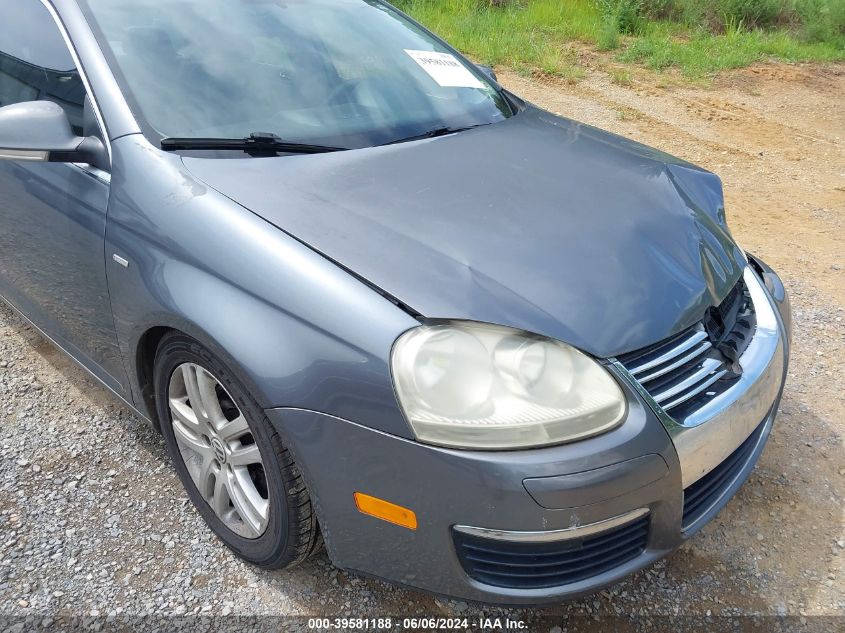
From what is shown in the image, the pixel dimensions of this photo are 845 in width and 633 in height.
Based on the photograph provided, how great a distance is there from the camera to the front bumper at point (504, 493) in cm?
146

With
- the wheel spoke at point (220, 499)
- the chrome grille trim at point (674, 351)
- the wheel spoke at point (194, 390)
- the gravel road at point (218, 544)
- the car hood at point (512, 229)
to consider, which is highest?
the car hood at point (512, 229)

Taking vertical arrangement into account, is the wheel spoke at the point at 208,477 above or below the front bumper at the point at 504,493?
below

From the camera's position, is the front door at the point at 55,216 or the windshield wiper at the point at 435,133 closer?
the front door at the point at 55,216

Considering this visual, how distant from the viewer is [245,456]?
6.03ft

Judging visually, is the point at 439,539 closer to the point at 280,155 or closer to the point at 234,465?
the point at 234,465

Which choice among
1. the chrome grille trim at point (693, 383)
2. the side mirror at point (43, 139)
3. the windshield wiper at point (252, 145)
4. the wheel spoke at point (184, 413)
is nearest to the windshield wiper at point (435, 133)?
→ the windshield wiper at point (252, 145)

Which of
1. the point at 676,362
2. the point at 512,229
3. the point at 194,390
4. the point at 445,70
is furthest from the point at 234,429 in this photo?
the point at 445,70

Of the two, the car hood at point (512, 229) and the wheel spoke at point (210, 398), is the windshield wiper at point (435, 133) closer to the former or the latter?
the car hood at point (512, 229)

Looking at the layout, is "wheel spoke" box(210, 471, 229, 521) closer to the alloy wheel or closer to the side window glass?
the alloy wheel

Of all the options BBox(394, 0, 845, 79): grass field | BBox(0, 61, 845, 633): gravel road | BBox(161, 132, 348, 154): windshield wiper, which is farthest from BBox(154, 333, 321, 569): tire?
BBox(394, 0, 845, 79): grass field

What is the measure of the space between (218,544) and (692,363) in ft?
4.63

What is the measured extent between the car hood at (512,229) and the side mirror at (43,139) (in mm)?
341

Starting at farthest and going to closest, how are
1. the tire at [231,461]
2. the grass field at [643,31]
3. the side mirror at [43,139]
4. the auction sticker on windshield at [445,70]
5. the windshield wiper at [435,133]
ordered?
the grass field at [643,31]
the auction sticker on windshield at [445,70]
the windshield wiper at [435,133]
the side mirror at [43,139]
the tire at [231,461]

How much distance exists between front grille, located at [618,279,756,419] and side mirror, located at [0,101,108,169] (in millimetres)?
1510
